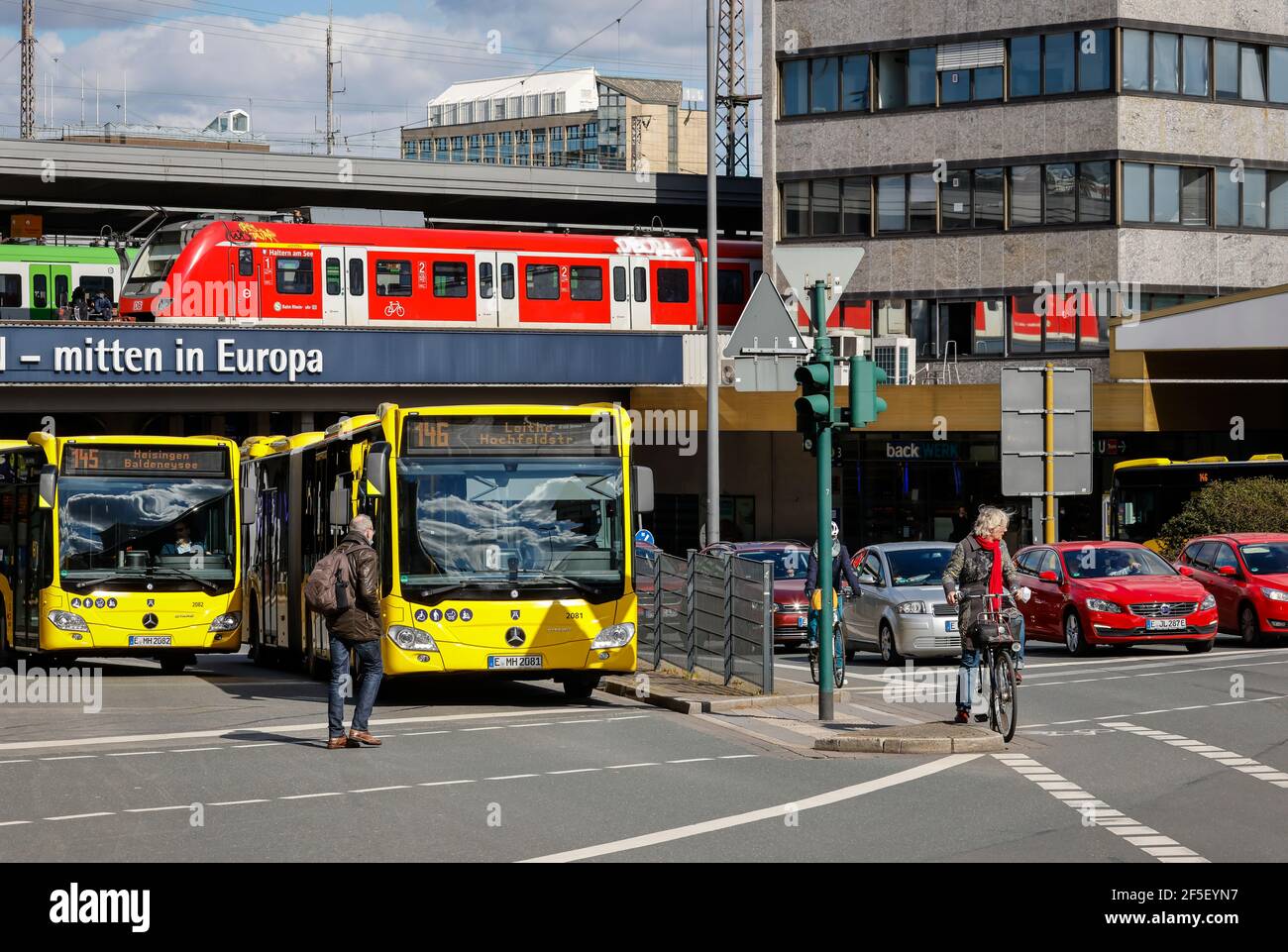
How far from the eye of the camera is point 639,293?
47.7m

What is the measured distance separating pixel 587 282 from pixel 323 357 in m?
6.90

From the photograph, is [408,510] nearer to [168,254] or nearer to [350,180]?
[168,254]

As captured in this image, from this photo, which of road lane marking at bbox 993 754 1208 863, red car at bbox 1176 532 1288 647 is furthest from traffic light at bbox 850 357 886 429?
red car at bbox 1176 532 1288 647

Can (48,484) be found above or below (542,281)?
below

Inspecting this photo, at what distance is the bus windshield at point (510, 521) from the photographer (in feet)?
60.1

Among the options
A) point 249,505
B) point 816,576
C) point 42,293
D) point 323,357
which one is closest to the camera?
point 816,576

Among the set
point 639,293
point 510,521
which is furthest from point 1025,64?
point 510,521

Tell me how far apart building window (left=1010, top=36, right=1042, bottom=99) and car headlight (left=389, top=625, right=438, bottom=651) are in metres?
35.0

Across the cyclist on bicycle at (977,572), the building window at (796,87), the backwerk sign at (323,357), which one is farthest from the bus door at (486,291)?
the cyclist on bicycle at (977,572)

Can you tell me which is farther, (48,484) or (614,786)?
(48,484)

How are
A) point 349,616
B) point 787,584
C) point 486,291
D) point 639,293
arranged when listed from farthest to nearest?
point 639,293 → point 486,291 → point 787,584 → point 349,616

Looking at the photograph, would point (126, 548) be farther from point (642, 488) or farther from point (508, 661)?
point (642, 488)

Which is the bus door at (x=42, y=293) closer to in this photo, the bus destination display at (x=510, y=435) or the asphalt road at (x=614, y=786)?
the asphalt road at (x=614, y=786)

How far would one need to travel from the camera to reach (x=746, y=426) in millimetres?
47500
